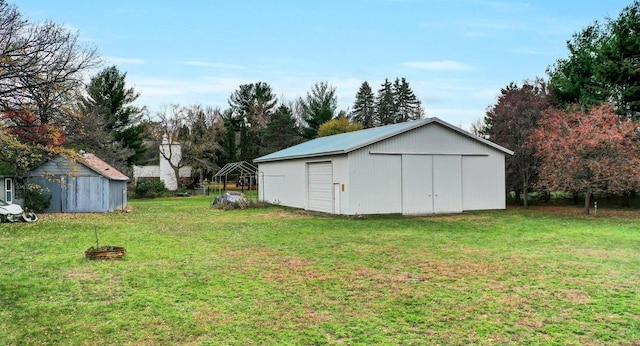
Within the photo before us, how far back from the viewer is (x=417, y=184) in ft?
64.5

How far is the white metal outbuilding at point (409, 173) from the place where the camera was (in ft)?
61.6

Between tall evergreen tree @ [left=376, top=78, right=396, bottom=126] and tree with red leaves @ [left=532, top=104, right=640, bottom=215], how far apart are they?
3689 cm

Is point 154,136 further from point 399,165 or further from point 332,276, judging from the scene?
point 332,276

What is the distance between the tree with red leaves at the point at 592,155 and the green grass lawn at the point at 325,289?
714 cm

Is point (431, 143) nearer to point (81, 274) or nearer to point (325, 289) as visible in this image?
point (325, 289)

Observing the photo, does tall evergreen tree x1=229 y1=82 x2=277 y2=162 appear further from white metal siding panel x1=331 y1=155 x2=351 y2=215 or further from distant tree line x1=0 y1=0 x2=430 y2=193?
white metal siding panel x1=331 y1=155 x2=351 y2=215

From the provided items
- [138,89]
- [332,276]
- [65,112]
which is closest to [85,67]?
[65,112]

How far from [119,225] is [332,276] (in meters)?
11.4

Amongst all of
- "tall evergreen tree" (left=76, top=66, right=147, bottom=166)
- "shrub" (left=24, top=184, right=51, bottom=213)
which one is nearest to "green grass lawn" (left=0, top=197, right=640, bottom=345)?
"shrub" (left=24, top=184, right=51, bottom=213)

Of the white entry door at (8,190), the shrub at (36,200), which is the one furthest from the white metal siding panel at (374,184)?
the white entry door at (8,190)

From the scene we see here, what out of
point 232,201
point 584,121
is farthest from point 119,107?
point 584,121

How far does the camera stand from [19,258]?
955 cm

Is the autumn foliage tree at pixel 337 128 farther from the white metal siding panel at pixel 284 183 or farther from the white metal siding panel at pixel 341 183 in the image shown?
the white metal siding panel at pixel 341 183

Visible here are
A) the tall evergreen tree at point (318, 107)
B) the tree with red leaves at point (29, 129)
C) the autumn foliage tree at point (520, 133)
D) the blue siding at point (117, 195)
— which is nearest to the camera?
the tree with red leaves at point (29, 129)
